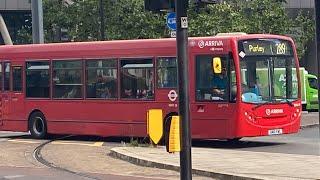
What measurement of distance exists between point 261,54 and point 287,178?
7609 mm

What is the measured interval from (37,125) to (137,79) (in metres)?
4.38

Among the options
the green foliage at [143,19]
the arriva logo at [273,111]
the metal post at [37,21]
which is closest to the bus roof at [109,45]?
the arriva logo at [273,111]

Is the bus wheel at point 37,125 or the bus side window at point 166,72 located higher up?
the bus side window at point 166,72

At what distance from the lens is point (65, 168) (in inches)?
579

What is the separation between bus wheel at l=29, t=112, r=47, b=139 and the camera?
2212 centimetres

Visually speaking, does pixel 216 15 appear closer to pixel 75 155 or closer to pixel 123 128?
pixel 123 128

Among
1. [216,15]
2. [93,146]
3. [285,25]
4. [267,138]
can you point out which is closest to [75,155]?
[93,146]

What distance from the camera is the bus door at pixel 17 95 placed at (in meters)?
22.5

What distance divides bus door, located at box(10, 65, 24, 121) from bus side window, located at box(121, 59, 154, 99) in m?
4.08

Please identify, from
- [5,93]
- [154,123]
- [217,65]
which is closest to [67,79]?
[5,93]

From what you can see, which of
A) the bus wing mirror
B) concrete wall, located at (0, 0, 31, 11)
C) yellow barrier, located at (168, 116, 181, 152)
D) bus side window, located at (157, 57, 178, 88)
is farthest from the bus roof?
concrete wall, located at (0, 0, 31, 11)

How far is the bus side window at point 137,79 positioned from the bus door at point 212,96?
1453 millimetres

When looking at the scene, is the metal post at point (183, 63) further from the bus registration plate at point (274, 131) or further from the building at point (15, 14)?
the building at point (15, 14)

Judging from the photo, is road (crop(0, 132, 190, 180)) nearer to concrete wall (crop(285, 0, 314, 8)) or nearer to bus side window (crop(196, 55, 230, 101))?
bus side window (crop(196, 55, 230, 101))
